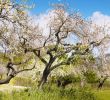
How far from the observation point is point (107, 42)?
3575cm

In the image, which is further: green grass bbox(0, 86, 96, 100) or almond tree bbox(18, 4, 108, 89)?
almond tree bbox(18, 4, 108, 89)

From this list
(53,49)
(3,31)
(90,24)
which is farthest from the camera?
(90,24)

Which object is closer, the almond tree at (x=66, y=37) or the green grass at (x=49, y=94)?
the green grass at (x=49, y=94)

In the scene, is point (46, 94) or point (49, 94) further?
point (49, 94)

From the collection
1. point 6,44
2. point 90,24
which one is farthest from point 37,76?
point 6,44

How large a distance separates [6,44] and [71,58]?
12.0 metres

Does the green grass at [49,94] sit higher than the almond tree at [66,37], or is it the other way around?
the almond tree at [66,37]

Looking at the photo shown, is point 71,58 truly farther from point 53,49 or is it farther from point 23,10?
point 23,10

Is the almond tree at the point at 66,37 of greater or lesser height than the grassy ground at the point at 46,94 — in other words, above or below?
above

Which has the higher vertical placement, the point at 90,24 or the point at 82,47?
the point at 90,24

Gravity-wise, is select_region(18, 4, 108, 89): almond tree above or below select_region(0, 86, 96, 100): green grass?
above

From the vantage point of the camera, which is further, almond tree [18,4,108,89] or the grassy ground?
almond tree [18,4,108,89]

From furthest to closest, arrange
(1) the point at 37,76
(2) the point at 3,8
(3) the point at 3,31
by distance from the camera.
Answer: (1) the point at 37,76
(3) the point at 3,31
(2) the point at 3,8

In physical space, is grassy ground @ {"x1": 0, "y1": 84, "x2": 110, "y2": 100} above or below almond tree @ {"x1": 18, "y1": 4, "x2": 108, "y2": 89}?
below
